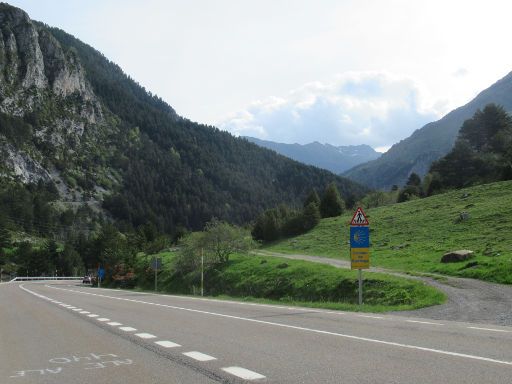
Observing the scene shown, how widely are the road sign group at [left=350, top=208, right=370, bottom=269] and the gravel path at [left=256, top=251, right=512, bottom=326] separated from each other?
2974 millimetres

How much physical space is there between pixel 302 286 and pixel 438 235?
19880 mm

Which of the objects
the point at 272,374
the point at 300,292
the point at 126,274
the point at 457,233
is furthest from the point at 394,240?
the point at 272,374

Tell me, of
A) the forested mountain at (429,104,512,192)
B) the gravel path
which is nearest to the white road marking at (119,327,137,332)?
the gravel path

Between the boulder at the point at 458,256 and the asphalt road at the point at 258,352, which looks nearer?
the asphalt road at the point at 258,352

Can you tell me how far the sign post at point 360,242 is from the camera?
802 inches

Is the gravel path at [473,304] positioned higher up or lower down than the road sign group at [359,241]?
lower down

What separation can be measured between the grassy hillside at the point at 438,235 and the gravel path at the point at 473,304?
1.97 m

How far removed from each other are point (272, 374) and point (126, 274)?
65.5 meters

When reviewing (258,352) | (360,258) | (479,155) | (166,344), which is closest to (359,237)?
(360,258)

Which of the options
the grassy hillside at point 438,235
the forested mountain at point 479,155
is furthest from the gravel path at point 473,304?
the forested mountain at point 479,155

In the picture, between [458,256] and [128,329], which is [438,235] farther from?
[128,329]

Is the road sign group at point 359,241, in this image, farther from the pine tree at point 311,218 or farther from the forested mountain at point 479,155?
the pine tree at point 311,218

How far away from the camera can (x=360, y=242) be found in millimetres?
20594

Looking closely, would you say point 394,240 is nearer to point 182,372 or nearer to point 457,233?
point 457,233
